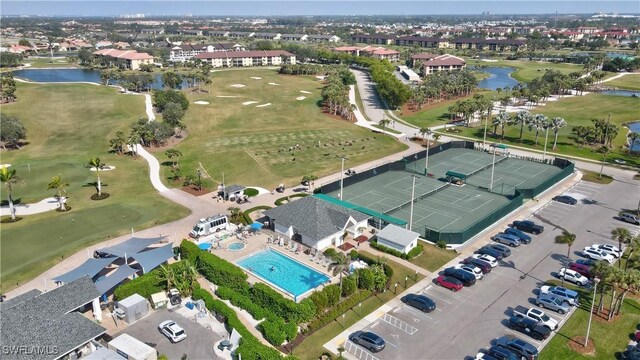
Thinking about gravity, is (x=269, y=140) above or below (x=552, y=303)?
above

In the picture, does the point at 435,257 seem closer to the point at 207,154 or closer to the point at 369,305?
the point at 369,305

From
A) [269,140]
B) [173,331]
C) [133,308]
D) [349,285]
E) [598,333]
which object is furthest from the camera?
[269,140]

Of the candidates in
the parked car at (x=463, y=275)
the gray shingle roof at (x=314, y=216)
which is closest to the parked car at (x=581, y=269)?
the parked car at (x=463, y=275)

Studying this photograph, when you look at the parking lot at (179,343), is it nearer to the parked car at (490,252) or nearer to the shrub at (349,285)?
the shrub at (349,285)

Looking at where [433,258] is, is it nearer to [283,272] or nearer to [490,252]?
[490,252]

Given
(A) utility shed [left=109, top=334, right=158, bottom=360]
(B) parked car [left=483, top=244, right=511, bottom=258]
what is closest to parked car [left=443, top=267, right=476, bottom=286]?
(B) parked car [left=483, top=244, right=511, bottom=258]

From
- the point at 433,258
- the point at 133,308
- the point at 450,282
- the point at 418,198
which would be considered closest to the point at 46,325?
the point at 133,308
